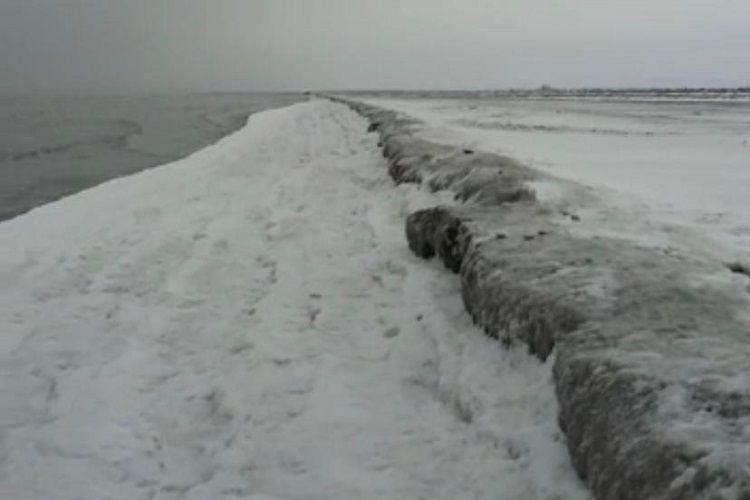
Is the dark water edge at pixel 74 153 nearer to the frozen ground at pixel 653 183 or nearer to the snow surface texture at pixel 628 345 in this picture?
the frozen ground at pixel 653 183

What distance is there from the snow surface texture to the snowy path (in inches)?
12.8

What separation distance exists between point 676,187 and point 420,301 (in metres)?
6.11

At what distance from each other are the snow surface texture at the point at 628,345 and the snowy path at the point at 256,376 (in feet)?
1.07

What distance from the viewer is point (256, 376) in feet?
17.8

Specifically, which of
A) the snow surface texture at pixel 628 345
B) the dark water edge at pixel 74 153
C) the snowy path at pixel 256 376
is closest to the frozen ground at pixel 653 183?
the snow surface texture at pixel 628 345

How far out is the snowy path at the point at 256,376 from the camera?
4102 mm

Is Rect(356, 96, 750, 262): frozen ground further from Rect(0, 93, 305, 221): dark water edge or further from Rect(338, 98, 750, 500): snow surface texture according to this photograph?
Rect(0, 93, 305, 221): dark water edge

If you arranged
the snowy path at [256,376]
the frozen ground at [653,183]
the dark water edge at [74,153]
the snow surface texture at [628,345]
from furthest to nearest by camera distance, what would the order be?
1. the dark water edge at [74,153]
2. the frozen ground at [653,183]
3. the snowy path at [256,376]
4. the snow surface texture at [628,345]

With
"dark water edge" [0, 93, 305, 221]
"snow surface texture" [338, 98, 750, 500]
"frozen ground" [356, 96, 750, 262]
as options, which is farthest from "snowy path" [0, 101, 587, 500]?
"dark water edge" [0, 93, 305, 221]

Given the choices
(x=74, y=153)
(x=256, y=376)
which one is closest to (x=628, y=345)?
(x=256, y=376)

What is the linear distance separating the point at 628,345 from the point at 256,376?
2766mm

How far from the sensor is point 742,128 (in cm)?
2619

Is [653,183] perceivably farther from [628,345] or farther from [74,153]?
[74,153]

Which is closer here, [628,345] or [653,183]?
[628,345]
